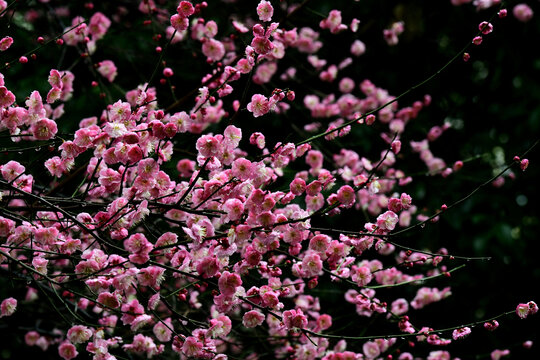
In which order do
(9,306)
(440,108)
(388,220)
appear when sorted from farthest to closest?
(440,108) → (9,306) → (388,220)

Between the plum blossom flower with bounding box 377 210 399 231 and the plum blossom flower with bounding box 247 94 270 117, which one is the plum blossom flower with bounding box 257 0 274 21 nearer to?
the plum blossom flower with bounding box 247 94 270 117

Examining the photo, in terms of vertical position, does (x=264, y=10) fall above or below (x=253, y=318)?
above

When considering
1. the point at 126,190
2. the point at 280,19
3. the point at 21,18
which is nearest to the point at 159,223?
the point at 126,190

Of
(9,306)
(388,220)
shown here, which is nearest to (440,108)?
(388,220)

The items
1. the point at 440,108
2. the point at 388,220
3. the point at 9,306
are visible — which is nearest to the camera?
the point at 388,220

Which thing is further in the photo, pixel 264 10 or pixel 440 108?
pixel 440 108

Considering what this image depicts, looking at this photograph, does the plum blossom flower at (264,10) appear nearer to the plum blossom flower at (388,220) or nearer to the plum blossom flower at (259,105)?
the plum blossom flower at (259,105)

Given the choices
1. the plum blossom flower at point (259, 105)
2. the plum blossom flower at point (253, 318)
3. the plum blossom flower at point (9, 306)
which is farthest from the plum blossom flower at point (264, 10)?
the plum blossom flower at point (9, 306)

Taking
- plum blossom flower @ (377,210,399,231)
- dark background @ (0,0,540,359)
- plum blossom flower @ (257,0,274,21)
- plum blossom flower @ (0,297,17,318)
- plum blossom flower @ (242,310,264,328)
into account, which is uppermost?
dark background @ (0,0,540,359)

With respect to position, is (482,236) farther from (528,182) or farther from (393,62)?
(393,62)

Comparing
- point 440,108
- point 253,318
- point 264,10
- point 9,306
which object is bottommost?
point 9,306

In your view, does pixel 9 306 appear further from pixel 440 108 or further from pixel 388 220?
pixel 440 108

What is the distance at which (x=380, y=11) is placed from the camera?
3371mm

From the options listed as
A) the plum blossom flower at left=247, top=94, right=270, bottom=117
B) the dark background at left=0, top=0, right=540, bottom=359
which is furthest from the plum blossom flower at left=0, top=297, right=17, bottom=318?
the plum blossom flower at left=247, top=94, right=270, bottom=117
